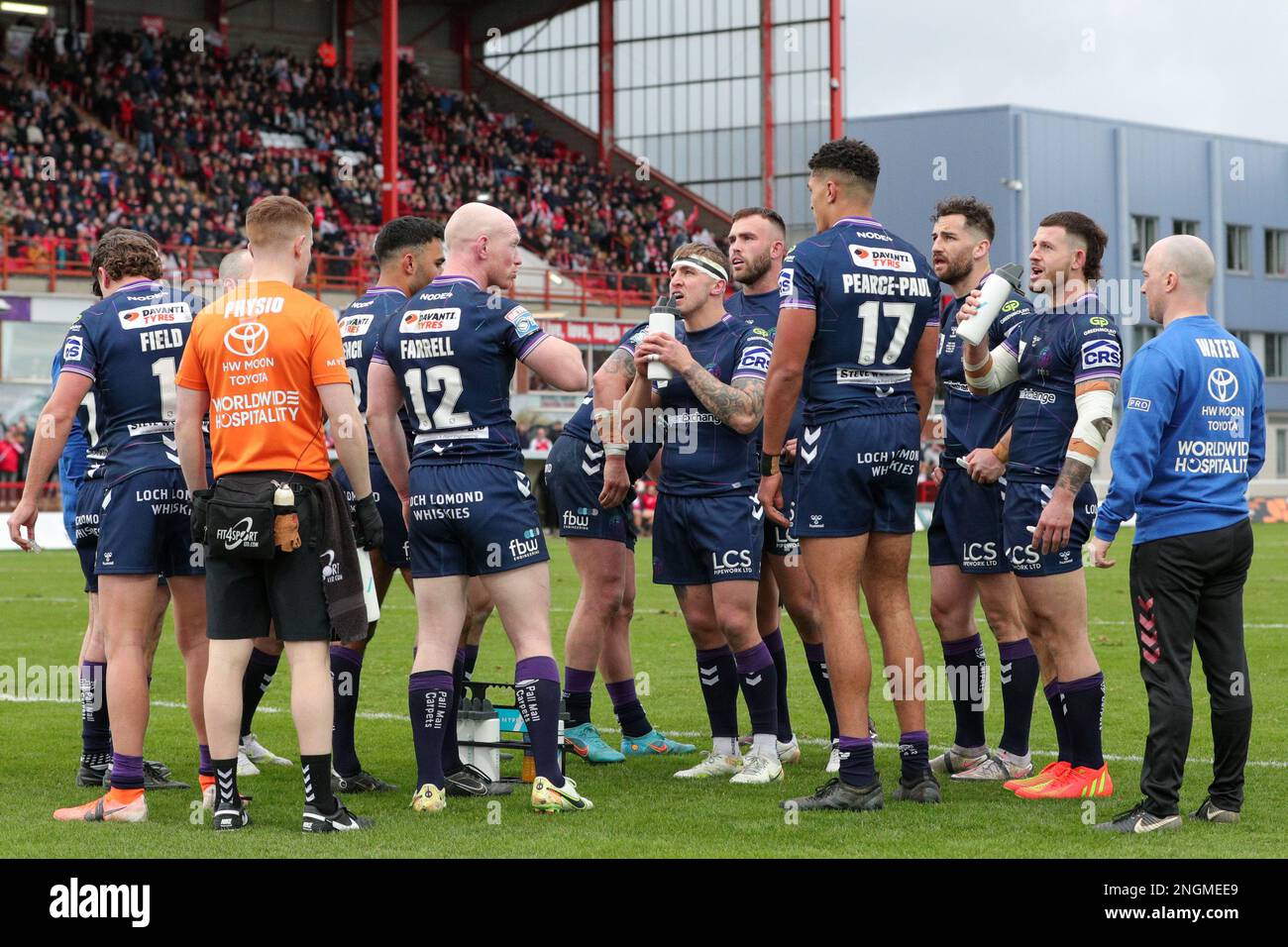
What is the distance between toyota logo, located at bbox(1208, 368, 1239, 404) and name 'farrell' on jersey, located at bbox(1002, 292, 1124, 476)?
2.71 ft

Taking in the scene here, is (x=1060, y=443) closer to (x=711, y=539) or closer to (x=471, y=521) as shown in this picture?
(x=711, y=539)

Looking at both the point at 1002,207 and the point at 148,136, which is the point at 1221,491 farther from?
the point at 1002,207

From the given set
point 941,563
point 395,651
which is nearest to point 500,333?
point 941,563

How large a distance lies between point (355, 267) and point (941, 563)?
90.0ft

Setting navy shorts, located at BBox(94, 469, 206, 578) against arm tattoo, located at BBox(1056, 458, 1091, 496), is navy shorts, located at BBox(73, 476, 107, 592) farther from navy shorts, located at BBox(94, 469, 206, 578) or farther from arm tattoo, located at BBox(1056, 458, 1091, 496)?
arm tattoo, located at BBox(1056, 458, 1091, 496)

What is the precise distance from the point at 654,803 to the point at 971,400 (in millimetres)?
2454

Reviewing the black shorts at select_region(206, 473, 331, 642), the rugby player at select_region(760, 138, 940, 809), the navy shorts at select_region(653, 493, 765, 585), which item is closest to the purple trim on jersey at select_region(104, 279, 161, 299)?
the black shorts at select_region(206, 473, 331, 642)

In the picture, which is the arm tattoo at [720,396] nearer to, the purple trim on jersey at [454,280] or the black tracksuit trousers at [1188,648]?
the purple trim on jersey at [454,280]

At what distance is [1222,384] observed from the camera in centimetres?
615

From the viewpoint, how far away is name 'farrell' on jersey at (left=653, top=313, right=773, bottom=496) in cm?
759

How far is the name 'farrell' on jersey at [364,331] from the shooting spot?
297 inches

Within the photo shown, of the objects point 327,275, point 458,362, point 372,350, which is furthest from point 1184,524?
point 327,275

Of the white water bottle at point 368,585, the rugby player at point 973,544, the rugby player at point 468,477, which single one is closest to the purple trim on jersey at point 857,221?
the rugby player at point 973,544

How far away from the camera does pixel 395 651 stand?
41.7 feet
